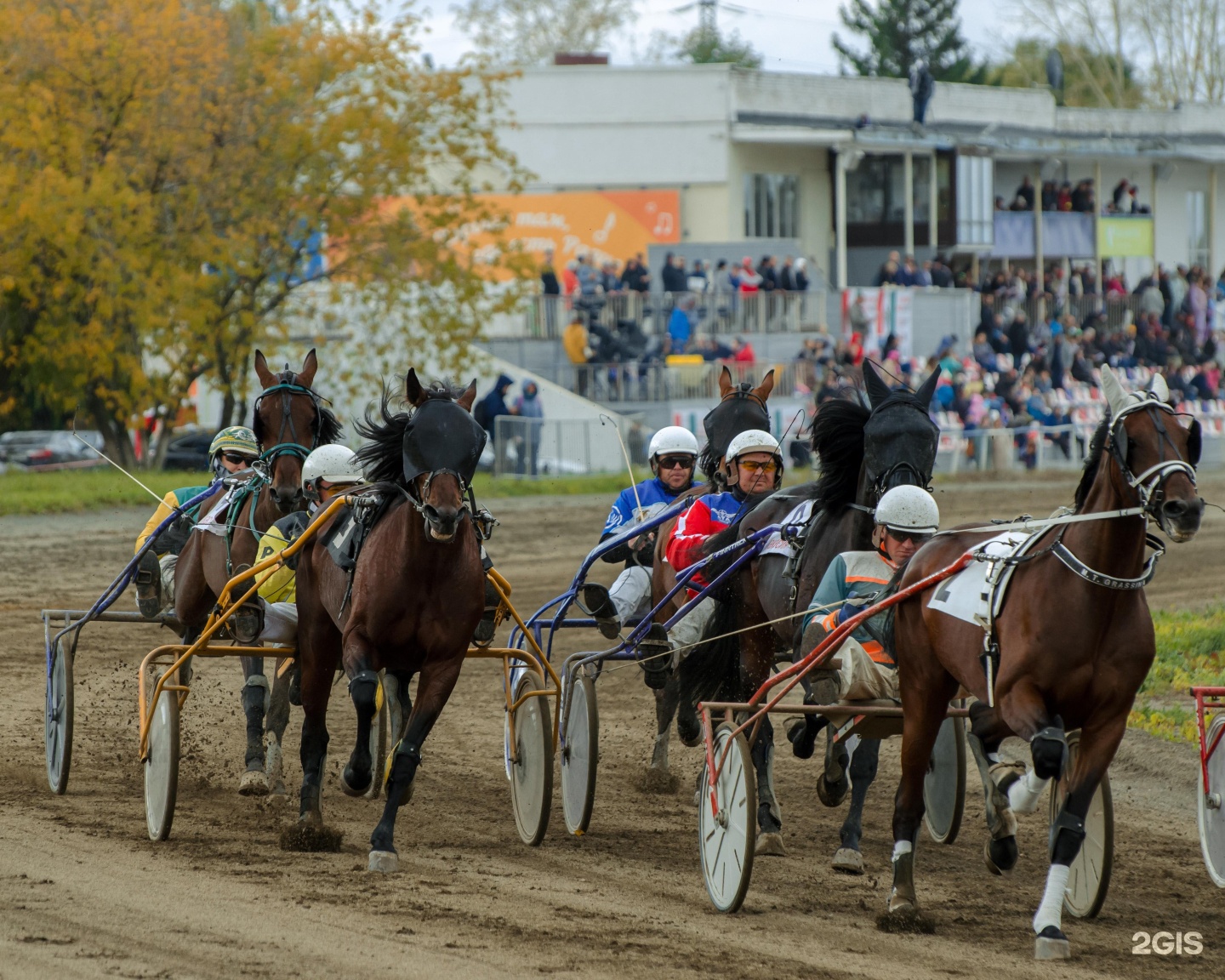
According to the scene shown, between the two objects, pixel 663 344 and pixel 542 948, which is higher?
pixel 663 344

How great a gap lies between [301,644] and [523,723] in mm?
969

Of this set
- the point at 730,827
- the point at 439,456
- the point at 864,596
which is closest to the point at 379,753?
the point at 439,456

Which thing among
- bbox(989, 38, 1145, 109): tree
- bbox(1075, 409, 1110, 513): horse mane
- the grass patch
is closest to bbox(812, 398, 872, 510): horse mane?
bbox(1075, 409, 1110, 513): horse mane

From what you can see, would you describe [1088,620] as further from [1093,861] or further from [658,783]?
[658,783]

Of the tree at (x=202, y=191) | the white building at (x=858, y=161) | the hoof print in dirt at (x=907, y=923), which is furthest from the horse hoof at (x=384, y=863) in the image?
the white building at (x=858, y=161)

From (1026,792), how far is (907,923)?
0.66m

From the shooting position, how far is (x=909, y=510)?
6.11m

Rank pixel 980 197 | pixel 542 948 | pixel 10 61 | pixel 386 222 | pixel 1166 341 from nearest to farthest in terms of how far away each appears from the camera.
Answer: pixel 542 948, pixel 10 61, pixel 386 222, pixel 1166 341, pixel 980 197

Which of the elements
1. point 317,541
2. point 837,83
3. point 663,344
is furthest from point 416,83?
point 317,541

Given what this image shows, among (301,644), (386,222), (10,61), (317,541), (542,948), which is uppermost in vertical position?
(10,61)

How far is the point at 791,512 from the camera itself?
7129 millimetres

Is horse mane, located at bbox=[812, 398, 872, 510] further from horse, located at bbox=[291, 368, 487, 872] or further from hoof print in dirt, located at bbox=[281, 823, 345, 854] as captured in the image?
hoof print in dirt, located at bbox=[281, 823, 345, 854]

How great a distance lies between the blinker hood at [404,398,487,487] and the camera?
6121 mm

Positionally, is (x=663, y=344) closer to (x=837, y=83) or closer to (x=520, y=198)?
(x=520, y=198)
